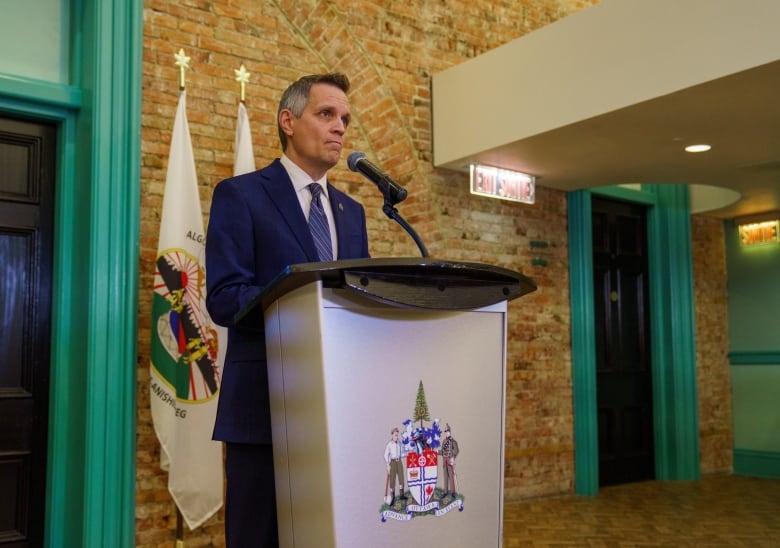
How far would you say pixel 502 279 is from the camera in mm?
1664

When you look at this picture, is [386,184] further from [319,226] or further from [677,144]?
[677,144]

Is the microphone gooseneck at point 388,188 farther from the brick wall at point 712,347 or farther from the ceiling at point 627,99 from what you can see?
the brick wall at point 712,347

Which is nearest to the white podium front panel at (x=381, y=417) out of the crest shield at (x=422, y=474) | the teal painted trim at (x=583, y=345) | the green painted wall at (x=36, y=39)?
the crest shield at (x=422, y=474)

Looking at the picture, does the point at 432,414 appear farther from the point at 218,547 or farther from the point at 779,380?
the point at 779,380

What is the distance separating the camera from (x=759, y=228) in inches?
292

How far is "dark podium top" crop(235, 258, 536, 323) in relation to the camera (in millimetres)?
1450

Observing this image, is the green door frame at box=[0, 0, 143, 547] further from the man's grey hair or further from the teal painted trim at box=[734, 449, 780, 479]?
the teal painted trim at box=[734, 449, 780, 479]

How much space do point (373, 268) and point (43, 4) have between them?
3327 millimetres

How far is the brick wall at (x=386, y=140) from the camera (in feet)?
13.3

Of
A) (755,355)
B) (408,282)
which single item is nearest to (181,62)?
(408,282)

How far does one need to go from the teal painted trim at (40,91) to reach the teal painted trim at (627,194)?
4187 millimetres

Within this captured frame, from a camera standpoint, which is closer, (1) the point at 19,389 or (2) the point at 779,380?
(1) the point at 19,389

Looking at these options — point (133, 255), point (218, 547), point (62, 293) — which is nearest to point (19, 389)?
point (62, 293)

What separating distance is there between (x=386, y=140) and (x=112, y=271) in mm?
2075
